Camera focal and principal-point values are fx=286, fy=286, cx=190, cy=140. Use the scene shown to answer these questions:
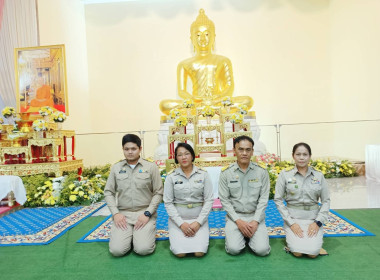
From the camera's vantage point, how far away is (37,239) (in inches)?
109

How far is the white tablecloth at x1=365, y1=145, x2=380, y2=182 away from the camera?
5.18 m

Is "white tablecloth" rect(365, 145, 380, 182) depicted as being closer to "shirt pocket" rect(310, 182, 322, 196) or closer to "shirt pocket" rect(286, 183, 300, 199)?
"shirt pocket" rect(310, 182, 322, 196)

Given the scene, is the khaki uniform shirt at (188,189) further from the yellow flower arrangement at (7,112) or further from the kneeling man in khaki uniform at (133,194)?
the yellow flower arrangement at (7,112)

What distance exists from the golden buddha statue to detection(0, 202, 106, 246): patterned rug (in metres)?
4.37

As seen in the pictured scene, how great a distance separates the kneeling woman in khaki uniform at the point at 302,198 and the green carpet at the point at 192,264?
0.71 ft

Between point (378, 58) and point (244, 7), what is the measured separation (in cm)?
396

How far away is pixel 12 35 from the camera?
19.7 ft

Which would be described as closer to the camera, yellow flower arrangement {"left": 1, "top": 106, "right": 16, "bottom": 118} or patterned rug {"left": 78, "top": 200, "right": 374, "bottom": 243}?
patterned rug {"left": 78, "top": 200, "right": 374, "bottom": 243}

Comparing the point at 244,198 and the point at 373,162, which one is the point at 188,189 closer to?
the point at 244,198

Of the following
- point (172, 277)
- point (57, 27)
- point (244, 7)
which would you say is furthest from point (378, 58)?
point (57, 27)

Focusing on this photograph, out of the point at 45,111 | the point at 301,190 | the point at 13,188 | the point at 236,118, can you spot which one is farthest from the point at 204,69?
the point at 301,190

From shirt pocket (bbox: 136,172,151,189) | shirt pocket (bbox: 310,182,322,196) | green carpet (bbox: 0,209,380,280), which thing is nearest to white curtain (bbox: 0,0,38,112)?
green carpet (bbox: 0,209,380,280)

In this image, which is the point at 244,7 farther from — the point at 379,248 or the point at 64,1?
the point at 379,248

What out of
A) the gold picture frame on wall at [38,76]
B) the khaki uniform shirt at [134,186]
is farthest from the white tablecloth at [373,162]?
the gold picture frame on wall at [38,76]
